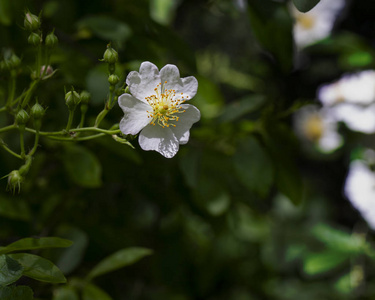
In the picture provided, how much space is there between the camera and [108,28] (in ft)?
2.48

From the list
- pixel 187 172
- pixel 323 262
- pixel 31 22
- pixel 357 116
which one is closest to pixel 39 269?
pixel 31 22

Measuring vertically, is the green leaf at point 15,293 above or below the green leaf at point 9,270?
below

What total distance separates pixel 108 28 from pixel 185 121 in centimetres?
34

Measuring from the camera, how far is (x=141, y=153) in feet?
2.74

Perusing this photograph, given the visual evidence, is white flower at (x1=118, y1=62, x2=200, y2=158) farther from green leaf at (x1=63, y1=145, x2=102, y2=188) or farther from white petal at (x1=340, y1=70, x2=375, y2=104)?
white petal at (x1=340, y1=70, x2=375, y2=104)

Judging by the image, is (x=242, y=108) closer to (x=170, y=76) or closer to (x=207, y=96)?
(x=207, y=96)

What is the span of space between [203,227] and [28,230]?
76cm

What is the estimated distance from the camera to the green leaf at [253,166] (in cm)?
77

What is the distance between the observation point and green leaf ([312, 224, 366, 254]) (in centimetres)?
107

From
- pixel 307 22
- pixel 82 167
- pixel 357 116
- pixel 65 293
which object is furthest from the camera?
pixel 307 22

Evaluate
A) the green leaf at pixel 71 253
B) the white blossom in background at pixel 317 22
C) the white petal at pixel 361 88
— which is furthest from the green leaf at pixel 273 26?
the white blossom in background at pixel 317 22

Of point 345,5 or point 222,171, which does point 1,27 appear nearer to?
point 222,171

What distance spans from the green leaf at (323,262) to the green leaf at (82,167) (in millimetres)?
576

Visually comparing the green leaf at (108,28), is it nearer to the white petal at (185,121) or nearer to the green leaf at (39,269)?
the white petal at (185,121)
